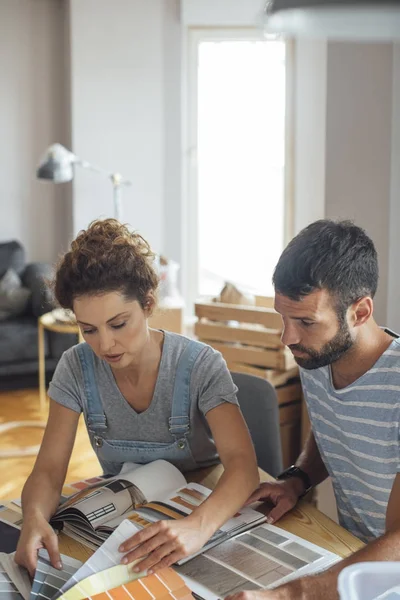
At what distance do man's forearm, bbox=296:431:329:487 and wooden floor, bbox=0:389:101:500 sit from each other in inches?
73.5

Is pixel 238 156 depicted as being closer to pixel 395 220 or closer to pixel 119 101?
pixel 119 101

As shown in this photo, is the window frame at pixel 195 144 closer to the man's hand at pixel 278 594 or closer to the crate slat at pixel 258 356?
the crate slat at pixel 258 356

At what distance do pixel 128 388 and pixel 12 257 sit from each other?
376 cm

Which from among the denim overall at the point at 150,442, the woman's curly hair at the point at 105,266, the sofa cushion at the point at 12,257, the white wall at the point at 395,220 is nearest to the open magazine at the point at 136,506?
the denim overall at the point at 150,442

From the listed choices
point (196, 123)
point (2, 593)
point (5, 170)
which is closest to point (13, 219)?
point (5, 170)

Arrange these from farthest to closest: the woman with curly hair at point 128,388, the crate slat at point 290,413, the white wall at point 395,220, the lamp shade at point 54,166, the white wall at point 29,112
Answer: the white wall at point 29,112, the lamp shade at point 54,166, the crate slat at point 290,413, the white wall at point 395,220, the woman with curly hair at point 128,388

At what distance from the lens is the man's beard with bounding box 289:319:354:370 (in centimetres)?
147

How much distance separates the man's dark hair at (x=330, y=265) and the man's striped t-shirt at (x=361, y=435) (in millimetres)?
143

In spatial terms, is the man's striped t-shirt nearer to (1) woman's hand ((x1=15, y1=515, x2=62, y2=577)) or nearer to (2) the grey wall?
(1) woman's hand ((x1=15, y1=515, x2=62, y2=577))

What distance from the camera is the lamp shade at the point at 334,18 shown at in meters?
0.70

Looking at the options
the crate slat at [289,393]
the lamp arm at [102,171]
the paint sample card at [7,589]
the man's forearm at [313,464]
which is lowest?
the crate slat at [289,393]

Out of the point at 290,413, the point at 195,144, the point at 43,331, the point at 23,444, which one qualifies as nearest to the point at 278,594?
the point at 290,413

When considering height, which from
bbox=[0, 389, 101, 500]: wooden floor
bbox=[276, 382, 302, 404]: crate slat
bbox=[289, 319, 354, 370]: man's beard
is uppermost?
bbox=[289, 319, 354, 370]: man's beard

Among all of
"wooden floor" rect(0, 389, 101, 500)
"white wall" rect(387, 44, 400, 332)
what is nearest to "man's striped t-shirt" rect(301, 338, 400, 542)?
"white wall" rect(387, 44, 400, 332)
